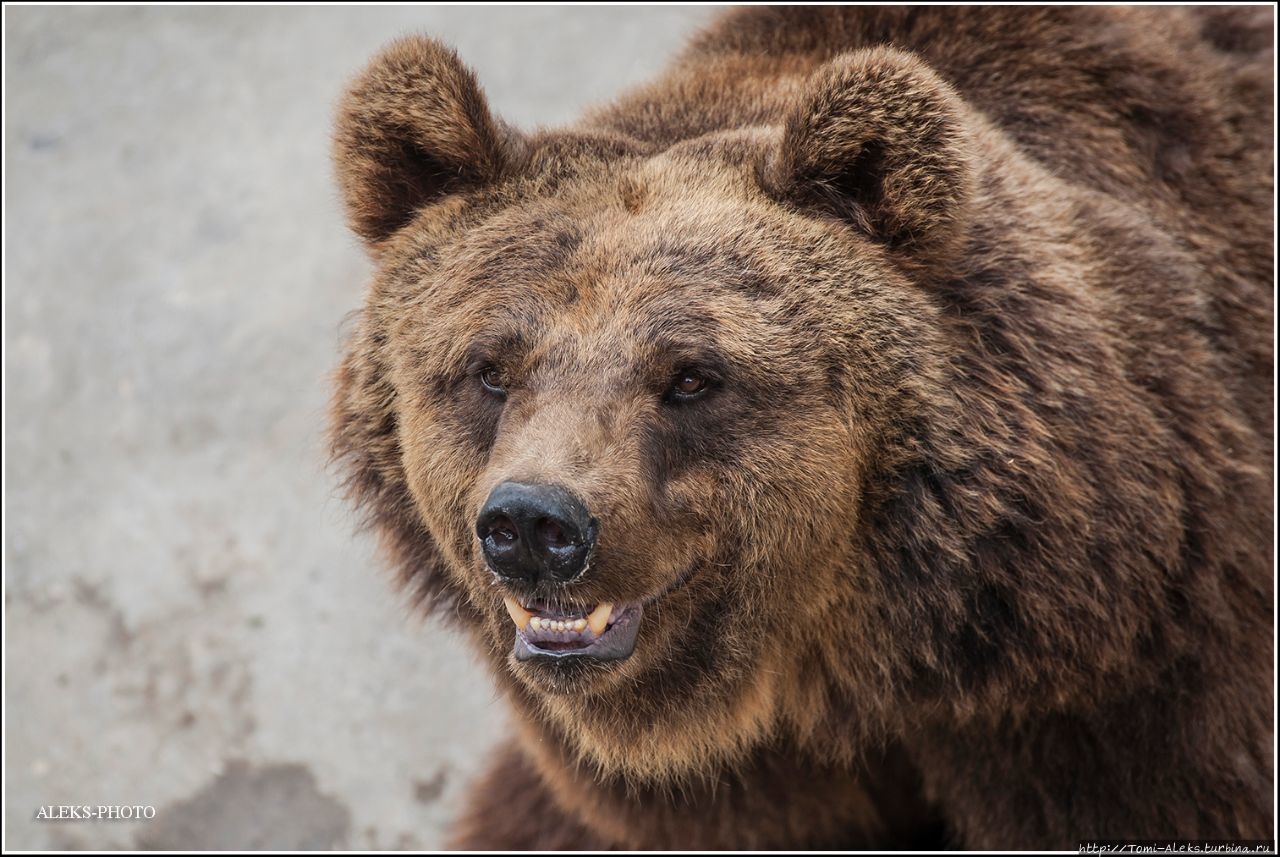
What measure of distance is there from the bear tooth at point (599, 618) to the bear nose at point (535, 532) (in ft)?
0.86

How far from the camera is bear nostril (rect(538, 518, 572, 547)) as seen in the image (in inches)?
136

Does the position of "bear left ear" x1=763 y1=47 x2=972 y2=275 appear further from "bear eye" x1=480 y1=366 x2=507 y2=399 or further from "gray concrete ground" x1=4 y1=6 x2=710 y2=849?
"gray concrete ground" x1=4 y1=6 x2=710 y2=849

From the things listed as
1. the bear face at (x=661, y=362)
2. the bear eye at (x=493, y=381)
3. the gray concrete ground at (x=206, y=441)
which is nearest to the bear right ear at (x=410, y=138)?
the bear face at (x=661, y=362)

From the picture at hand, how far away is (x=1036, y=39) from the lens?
509cm

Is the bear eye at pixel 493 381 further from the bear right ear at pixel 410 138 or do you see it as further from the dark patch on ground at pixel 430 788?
the dark patch on ground at pixel 430 788

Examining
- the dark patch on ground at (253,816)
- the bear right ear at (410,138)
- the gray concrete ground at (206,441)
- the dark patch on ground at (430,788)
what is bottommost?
the dark patch on ground at (430,788)

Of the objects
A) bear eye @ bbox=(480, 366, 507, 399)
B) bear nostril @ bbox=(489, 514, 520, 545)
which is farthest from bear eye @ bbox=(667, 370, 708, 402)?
bear nostril @ bbox=(489, 514, 520, 545)

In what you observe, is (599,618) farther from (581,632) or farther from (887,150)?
(887,150)

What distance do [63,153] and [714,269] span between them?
5.44 m

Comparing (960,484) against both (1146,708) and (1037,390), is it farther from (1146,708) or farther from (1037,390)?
(1146,708)

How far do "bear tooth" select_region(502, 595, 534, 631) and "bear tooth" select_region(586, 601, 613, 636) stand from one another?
6.6 inches

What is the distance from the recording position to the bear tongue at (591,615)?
3.81 meters

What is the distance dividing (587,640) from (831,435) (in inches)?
32.4

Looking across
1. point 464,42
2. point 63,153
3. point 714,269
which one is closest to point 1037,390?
point 714,269
